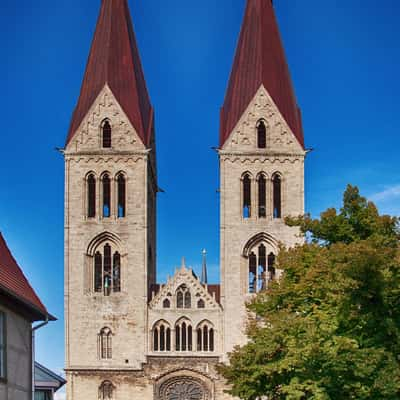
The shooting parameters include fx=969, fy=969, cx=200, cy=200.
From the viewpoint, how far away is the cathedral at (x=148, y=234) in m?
51.2

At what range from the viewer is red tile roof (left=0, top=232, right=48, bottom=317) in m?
20.8

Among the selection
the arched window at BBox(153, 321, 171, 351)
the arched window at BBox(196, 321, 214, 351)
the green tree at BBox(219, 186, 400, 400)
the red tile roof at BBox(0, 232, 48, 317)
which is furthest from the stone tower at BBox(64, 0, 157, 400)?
the red tile roof at BBox(0, 232, 48, 317)

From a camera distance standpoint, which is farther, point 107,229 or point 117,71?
point 117,71

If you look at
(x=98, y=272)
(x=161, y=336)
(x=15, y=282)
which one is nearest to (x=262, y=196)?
(x=161, y=336)

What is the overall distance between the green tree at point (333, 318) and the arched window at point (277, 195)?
21.7 meters

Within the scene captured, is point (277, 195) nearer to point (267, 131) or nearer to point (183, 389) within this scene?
point (267, 131)

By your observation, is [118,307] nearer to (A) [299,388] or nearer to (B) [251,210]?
(B) [251,210]

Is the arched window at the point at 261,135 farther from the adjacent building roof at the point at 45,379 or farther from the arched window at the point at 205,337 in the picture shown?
the adjacent building roof at the point at 45,379

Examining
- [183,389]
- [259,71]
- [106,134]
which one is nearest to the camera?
[183,389]

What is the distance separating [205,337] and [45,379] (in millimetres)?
19711

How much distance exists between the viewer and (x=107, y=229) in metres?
53.1

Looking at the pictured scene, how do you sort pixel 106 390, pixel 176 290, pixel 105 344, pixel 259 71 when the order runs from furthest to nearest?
pixel 259 71 < pixel 176 290 < pixel 105 344 < pixel 106 390

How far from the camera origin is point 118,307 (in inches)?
2052

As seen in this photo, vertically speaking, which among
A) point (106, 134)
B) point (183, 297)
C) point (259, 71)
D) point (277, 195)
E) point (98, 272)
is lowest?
point (183, 297)
